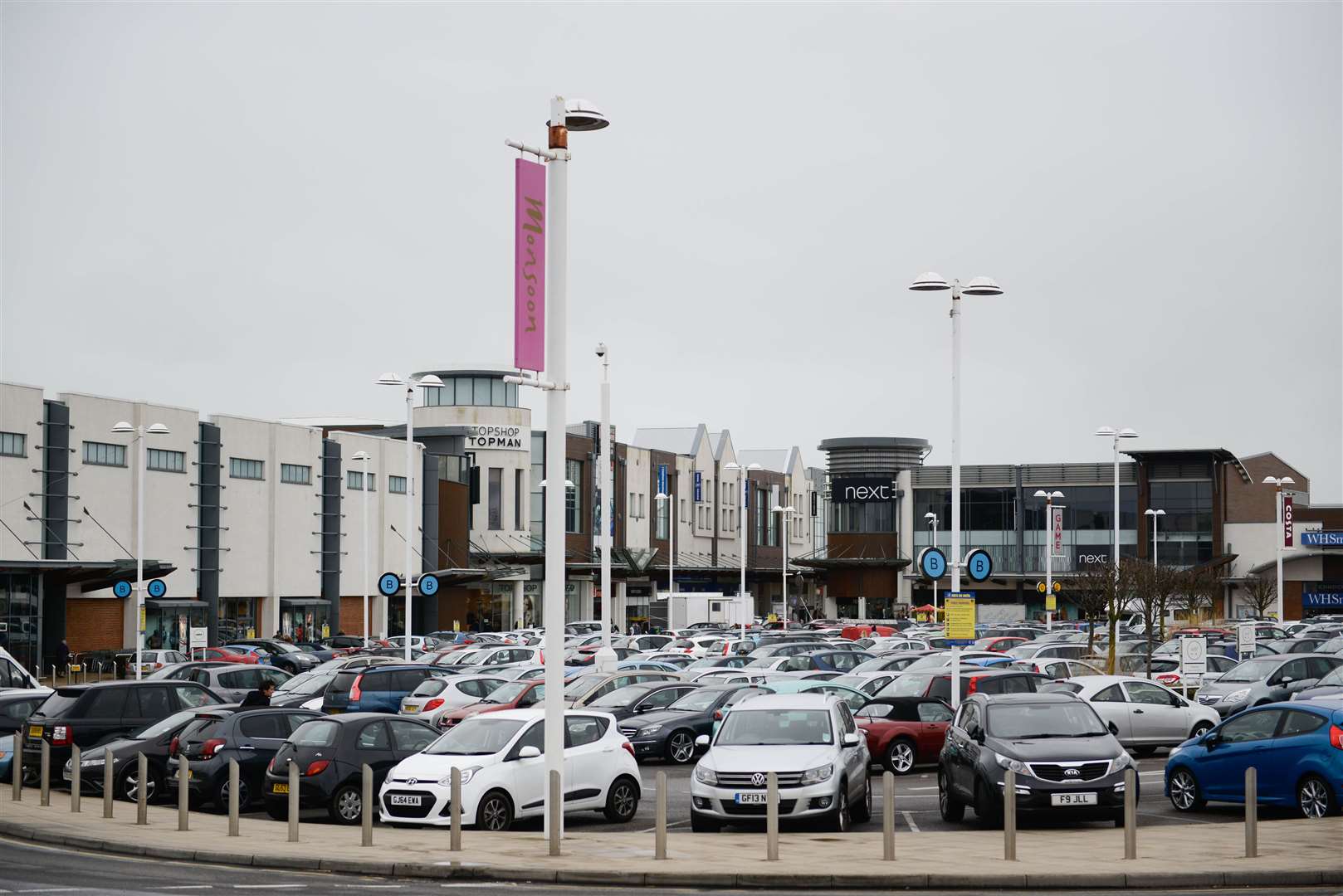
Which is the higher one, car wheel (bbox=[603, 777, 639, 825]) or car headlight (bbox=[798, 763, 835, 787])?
car headlight (bbox=[798, 763, 835, 787])

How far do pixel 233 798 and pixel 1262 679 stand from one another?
23271mm

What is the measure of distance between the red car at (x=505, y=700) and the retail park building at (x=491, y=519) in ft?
21.9

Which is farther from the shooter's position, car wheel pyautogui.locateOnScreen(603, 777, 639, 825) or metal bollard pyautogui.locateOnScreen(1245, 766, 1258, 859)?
car wheel pyautogui.locateOnScreen(603, 777, 639, 825)

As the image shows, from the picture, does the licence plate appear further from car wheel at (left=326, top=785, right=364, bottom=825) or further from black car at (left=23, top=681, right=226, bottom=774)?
black car at (left=23, top=681, right=226, bottom=774)

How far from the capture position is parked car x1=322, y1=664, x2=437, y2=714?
104 feet

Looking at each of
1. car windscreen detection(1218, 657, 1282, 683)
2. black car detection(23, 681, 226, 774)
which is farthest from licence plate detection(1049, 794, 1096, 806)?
car windscreen detection(1218, 657, 1282, 683)

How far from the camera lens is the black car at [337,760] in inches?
798

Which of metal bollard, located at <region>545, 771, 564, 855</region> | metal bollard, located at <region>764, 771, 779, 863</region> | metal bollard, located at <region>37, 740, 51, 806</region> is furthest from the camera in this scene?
metal bollard, located at <region>37, 740, 51, 806</region>

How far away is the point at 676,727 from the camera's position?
2764cm

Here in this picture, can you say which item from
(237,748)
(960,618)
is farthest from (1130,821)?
(237,748)

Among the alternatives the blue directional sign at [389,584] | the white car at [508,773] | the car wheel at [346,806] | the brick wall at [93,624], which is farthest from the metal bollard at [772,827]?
the brick wall at [93,624]

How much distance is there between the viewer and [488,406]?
92188mm

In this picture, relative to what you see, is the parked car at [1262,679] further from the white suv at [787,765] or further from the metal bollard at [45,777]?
the metal bollard at [45,777]

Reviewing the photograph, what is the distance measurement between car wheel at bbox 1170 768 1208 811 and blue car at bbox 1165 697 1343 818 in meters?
0.01
